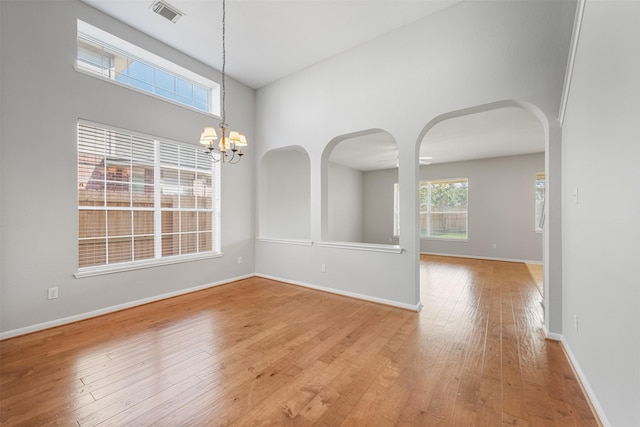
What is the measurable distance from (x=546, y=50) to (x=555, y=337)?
2.86 m

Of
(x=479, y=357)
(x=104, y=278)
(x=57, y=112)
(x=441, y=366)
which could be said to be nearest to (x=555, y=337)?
(x=479, y=357)

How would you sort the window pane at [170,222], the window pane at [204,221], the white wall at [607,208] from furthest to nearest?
1. the window pane at [204,221]
2. the window pane at [170,222]
3. the white wall at [607,208]

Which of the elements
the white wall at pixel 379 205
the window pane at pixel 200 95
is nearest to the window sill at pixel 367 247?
the window pane at pixel 200 95

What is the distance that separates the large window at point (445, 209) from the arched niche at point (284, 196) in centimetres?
411

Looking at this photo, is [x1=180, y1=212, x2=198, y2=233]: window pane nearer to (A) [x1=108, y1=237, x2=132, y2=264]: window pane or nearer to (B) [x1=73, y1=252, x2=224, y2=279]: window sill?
(B) [x1=73, y1=252, x2=224, y2=279]: window sill

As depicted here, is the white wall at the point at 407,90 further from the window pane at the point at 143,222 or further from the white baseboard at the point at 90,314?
the window pane at the point at 143,222

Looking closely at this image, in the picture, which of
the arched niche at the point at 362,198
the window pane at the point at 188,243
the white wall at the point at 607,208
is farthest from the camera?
the arched niche at the point at 362,198

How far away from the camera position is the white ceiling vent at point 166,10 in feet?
10.1

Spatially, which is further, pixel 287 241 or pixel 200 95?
pixel 287 241

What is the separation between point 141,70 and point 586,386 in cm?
585

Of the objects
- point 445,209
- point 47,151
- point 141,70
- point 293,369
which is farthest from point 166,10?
point 445,209

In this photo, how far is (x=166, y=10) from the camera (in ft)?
10.4

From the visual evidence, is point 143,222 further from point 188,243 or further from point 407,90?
point 407,90

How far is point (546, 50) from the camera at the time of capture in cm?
257
